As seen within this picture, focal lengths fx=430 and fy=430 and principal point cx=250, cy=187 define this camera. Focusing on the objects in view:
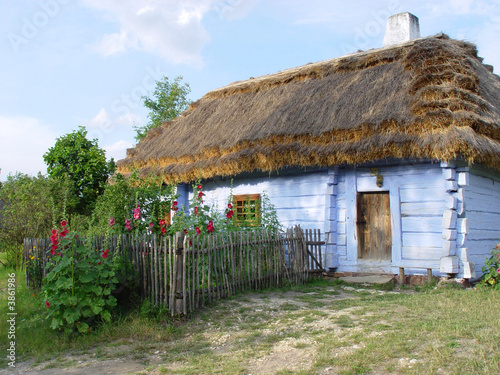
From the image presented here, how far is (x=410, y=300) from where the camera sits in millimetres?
6234

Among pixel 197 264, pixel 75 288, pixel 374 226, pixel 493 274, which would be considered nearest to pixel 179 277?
pixel 197 264

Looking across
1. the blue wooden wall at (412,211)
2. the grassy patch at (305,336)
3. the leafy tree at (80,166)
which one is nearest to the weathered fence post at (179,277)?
the grassy patch at (305,336)

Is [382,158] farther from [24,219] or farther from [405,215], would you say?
[24,219]

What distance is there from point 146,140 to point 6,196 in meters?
4.63

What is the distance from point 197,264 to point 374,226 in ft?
13.8

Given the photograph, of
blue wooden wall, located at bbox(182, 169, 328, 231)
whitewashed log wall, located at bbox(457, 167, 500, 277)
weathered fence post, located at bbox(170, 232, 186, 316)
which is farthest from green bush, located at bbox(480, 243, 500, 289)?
weathered fence post, located at bbox(170, 232, 186, 316)

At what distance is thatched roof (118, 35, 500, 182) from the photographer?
7398 mm

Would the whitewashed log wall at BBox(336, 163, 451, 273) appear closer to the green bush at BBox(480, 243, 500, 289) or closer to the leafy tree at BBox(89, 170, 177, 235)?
the green bush at BBox(480, 243, 500, 289)

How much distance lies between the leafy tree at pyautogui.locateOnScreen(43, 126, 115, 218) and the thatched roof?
3.36 meters

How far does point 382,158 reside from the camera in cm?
782

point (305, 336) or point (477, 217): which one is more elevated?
point (477, 217)

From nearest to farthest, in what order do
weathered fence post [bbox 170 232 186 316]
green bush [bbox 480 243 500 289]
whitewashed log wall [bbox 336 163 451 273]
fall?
weathered fence post [bbox 170 232 186 316] < green bush [bbox 480 243 500 289] < whitewashed log wall [bbox 336 163 451 273]

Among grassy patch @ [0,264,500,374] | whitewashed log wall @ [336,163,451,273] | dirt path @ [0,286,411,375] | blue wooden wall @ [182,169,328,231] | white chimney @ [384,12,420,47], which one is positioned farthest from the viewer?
white chimney @ [384,12,420,47]

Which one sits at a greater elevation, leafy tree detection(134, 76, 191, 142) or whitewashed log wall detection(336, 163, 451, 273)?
leafy tree detection(134, 76, 191, 142)
